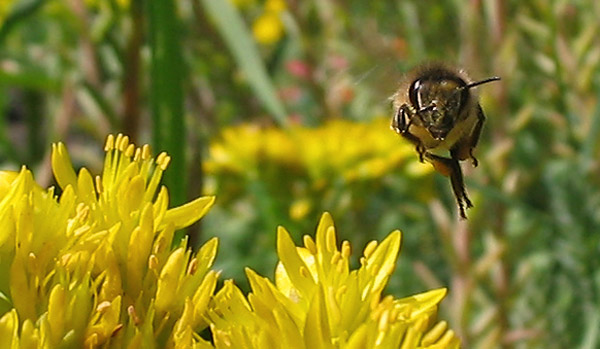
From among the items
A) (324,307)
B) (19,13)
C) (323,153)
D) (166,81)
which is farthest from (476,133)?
(323,153)

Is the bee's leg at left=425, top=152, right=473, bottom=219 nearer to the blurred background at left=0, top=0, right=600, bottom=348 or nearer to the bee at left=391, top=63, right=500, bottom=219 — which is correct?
the bee at left=391, top=63, right=500, bottom=219

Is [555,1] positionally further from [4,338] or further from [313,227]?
[4,338]

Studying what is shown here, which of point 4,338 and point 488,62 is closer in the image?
point 4,338

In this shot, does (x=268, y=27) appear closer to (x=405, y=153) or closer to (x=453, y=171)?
(x=405, y=153)

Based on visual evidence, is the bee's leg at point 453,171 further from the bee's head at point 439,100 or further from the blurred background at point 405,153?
the blurred background at point 405,153

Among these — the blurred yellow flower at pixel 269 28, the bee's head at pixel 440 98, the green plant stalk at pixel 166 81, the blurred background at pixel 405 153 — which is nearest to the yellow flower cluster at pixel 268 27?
the blurred yellow flower at pixel 269 28

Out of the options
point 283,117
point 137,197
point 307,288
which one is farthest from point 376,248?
point 283,117

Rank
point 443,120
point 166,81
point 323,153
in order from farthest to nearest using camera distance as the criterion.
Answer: point 323,153
point 166,81
point 443,120

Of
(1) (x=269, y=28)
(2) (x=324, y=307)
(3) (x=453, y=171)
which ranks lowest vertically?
(2) (x=324, y=307)
